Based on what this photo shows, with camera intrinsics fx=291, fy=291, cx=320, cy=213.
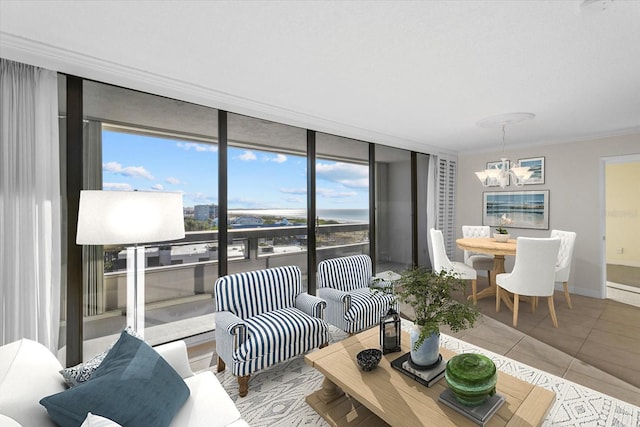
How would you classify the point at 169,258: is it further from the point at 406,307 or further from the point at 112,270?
the point at 406,307

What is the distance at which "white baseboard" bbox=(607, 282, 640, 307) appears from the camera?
168 inches

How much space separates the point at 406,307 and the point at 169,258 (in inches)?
120

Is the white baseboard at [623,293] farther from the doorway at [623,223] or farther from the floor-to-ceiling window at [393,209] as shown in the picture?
the floor-to-ceiling window at [393,209]

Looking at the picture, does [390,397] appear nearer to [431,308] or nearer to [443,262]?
[431,308]

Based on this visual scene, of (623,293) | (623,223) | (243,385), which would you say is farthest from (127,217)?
(623,223)

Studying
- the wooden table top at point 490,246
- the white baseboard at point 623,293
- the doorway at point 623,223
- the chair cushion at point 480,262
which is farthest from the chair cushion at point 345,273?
the doorway at point 623,223

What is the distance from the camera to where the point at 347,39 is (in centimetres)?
197

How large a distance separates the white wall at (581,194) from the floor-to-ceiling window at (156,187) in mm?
5336

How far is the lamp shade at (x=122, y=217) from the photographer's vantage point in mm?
1681

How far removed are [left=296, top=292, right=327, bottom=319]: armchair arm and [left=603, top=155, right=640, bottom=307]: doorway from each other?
5523 millimetres

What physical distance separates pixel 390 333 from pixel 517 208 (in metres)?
4.55

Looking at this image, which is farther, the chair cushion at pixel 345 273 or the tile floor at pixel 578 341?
the chair cushion at pixel 345 273

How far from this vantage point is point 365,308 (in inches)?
120

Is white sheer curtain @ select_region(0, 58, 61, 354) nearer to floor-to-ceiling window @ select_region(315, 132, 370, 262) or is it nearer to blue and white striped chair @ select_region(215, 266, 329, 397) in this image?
blue and white striped chair @ select_region(215, 266, 329, 397)
